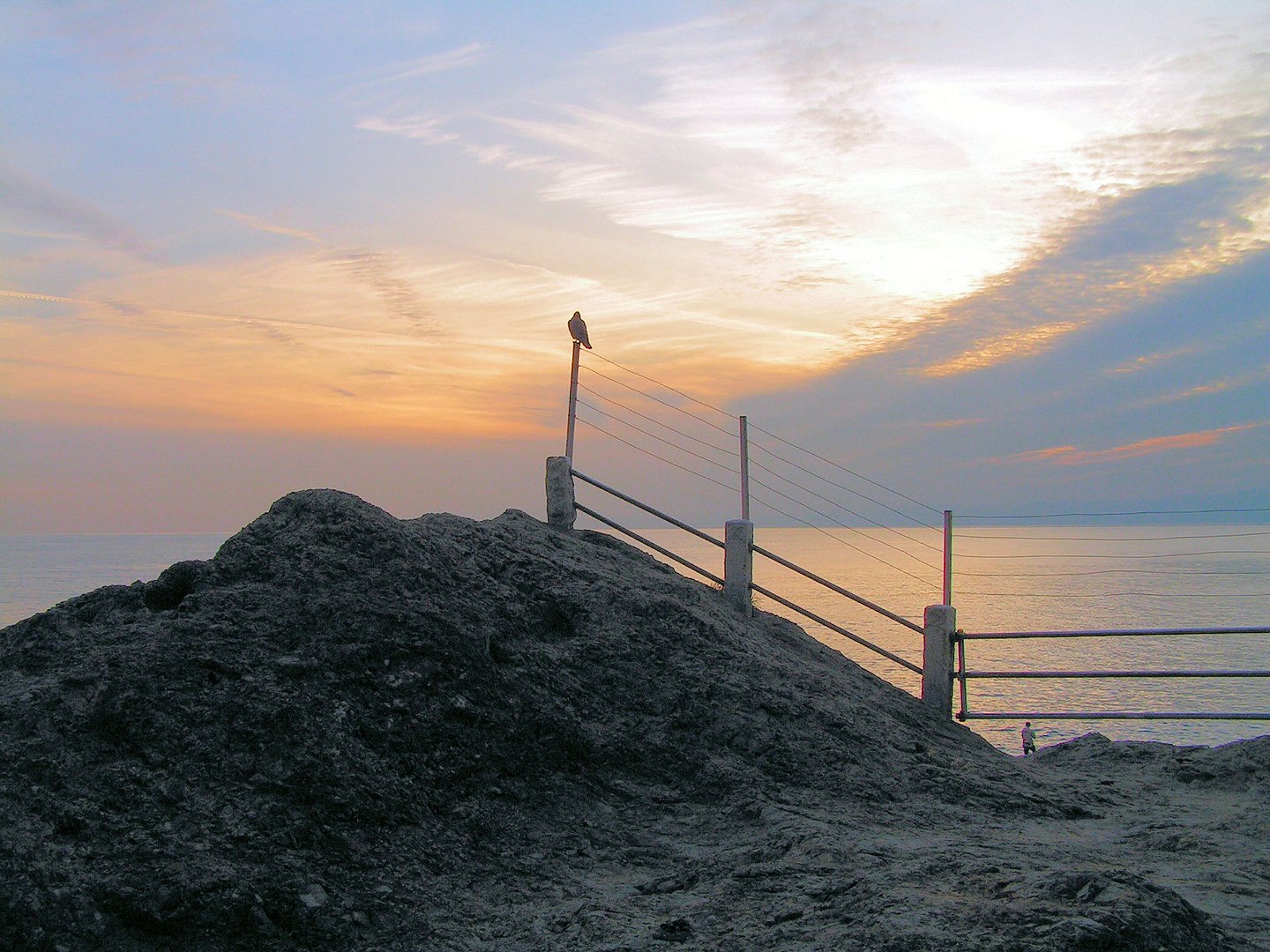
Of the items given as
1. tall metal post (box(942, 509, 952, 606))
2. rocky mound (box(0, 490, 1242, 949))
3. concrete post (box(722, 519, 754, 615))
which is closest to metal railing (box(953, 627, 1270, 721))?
tall metal post (box(942, 509, 952, 606))

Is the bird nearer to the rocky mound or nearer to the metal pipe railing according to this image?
the rocky mound

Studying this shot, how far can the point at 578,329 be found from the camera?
9.60m

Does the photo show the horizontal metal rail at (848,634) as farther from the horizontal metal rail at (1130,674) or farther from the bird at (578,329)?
the bird at (578,329)

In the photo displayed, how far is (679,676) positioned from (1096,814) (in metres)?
3.02

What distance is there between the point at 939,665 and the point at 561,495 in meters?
3.74

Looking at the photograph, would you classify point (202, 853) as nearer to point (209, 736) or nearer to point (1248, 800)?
point (209, 736)

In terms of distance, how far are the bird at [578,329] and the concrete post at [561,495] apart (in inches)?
53.3

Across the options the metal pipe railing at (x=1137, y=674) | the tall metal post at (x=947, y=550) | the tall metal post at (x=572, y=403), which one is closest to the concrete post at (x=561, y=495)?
the tall metal post at (x=572, y=403)

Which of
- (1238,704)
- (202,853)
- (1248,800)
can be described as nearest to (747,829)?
(202,853)

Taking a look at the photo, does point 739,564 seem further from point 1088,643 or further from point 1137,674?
point 1088,643

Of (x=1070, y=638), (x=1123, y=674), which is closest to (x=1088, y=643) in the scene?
(x=1070, y=638)

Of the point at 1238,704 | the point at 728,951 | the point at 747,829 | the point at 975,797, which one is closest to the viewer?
the point at 728,951

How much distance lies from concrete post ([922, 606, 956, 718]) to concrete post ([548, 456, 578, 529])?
11.0ft

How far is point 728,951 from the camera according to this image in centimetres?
396
